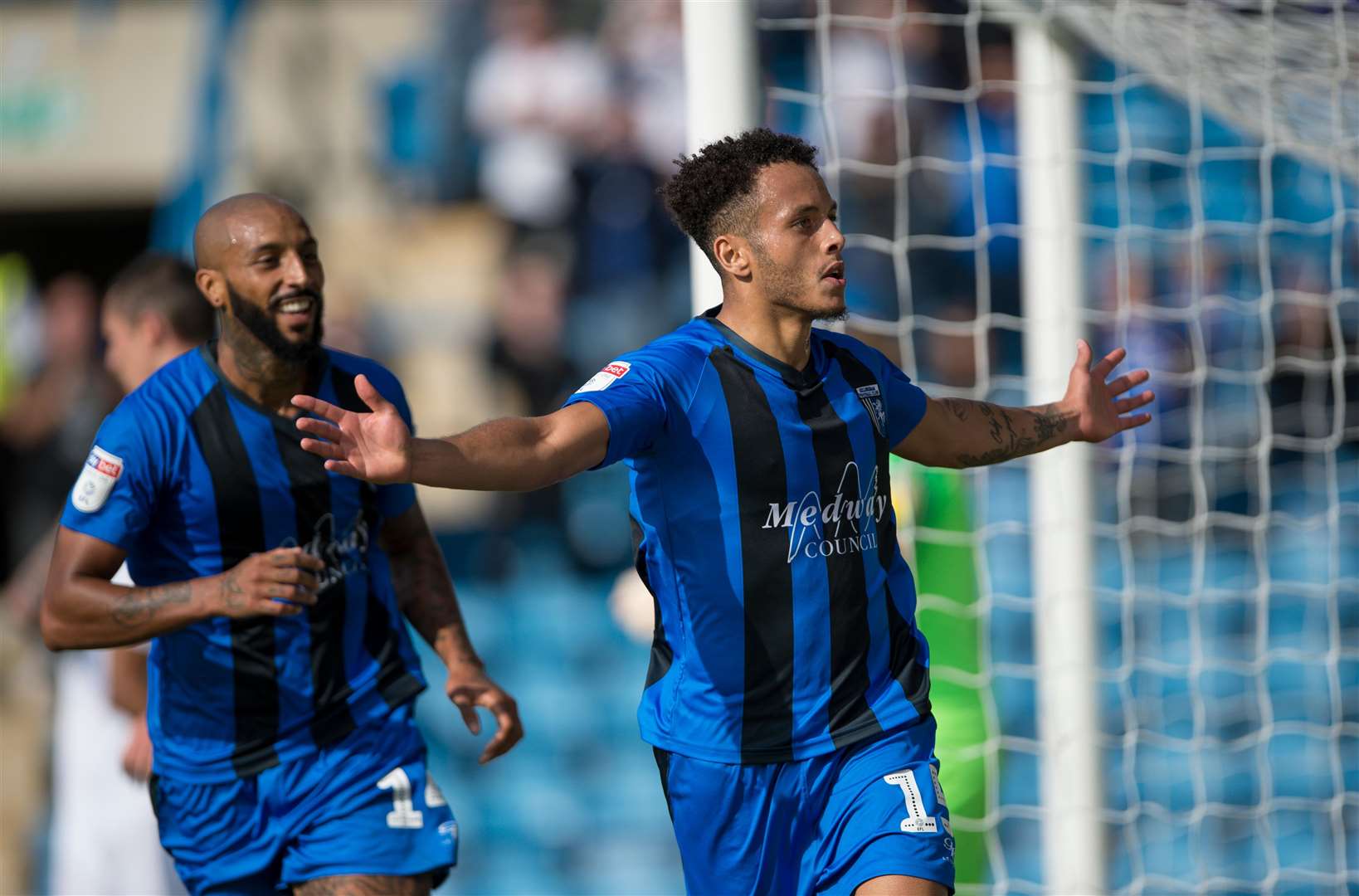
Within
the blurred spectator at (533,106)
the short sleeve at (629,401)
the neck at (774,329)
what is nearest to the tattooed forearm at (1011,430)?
the neck at (774,329)

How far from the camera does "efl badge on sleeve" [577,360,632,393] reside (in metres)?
3.13

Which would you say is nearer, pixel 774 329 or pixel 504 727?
pixel 774 329

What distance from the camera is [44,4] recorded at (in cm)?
1169

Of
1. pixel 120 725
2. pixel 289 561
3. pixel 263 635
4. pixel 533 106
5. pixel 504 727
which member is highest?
pixel 533 106

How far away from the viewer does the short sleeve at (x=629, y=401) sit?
10.1ft

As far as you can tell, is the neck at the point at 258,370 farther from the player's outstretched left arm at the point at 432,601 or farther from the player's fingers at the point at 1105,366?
the player's fingers at the point at 1105,366

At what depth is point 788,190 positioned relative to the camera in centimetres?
338

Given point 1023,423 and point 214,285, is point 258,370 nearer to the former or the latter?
point 214,285

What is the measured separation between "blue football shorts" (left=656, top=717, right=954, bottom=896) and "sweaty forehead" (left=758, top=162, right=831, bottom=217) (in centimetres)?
114

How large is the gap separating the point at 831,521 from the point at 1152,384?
4486 millimetres

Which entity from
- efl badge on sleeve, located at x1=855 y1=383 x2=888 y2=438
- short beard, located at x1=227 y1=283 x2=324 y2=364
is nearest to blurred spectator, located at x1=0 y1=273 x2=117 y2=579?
short beard, located at x1=227 y1=283 x2=324 y2=364

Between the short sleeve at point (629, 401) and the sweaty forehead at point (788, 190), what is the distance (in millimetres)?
431

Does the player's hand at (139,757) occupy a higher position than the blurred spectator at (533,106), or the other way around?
the blurred spectator at (533,106)

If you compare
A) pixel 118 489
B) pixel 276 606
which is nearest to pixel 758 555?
pixel 276 606
